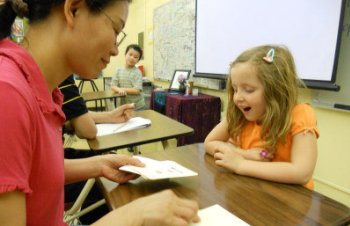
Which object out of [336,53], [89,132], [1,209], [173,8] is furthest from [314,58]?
[173,8]

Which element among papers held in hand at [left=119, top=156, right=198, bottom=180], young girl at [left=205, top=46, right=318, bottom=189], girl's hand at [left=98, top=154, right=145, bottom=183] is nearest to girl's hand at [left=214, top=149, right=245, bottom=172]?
young girl at [left=205, top=46, right=318, bottom=189]

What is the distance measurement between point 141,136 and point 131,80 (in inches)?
84.5

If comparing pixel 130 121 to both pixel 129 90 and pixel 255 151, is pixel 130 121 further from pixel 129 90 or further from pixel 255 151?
pixel 129 90

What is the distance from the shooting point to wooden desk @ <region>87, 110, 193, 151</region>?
1215 mm

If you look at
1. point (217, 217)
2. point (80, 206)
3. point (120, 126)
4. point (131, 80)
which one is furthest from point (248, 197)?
point (131, 80)

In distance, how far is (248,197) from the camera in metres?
0.71

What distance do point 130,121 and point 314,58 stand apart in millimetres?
1335

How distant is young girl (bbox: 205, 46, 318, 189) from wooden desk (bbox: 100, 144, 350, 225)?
0.18ft

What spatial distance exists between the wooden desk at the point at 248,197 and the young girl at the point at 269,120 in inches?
2.2

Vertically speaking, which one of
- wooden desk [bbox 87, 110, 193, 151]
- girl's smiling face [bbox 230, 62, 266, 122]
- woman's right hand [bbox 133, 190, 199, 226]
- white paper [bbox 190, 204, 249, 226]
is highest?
girl's smiling face [bbox 230, 62, 266, 122]

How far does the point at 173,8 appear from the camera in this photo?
3.91 m

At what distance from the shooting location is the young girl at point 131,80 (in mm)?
3270

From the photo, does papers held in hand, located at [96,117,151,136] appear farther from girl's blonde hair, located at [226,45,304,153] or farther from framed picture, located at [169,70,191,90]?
framed picture, located at [169,70,191,90]

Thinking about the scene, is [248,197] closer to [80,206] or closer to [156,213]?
[156,213]
